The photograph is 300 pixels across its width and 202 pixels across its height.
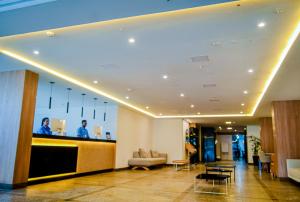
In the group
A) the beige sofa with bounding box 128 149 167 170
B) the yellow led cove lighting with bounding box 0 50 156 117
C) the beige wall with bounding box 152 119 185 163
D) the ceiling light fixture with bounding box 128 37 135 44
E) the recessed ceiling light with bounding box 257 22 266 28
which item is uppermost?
the recessed ceiling light with bounding box 257 22 266 28

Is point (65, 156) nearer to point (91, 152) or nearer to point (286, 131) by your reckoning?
point (91, 152)

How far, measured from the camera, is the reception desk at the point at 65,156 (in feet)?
22.2

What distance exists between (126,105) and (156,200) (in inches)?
287

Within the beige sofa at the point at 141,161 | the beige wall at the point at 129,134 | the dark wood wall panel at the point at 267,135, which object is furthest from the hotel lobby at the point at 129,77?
the dark wood wall panel at the point at 267,135

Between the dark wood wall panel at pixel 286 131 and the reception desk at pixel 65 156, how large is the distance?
692 cm

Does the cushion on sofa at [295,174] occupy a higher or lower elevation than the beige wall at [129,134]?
lower

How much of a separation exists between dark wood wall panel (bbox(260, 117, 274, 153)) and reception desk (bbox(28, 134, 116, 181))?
9083 mm

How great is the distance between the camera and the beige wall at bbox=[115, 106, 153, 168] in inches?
464

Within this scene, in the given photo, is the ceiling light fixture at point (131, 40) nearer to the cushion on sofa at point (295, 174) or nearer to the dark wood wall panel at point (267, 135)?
the cushion on sofa at point (295, 174)

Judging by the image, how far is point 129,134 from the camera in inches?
507

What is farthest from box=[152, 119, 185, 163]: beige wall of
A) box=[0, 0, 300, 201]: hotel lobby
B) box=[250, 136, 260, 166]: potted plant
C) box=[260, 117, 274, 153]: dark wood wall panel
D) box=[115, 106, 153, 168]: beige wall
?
box=[250, 136, 260, 166]: potted plant

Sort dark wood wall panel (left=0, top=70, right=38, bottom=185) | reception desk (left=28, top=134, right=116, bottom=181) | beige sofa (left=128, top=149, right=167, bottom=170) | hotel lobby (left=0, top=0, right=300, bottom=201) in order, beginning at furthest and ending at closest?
beige sofa (left=128, top=149, right=167, bottom=170) → reception desk (left=28, top=134, right=116, bottom=181) → dark wood wall panel (left=0, top=70, right=38, bottom=185) → hotel lobby (left=0, top=0, right=300, bottom=201)

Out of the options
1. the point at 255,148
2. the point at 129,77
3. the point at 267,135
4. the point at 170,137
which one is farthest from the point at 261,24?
the point at 255,148

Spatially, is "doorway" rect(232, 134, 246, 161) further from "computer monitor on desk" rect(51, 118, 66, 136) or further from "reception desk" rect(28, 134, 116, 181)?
"computer monitor on desk" rect(51, 118, 66, 136)
